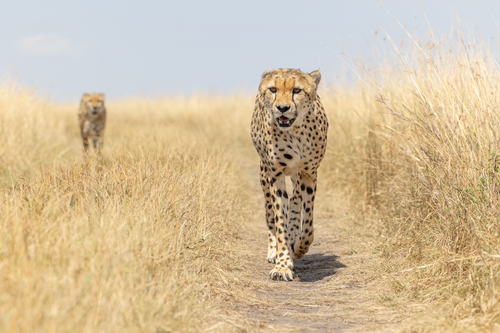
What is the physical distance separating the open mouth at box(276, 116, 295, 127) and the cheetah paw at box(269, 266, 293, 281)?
100 cm

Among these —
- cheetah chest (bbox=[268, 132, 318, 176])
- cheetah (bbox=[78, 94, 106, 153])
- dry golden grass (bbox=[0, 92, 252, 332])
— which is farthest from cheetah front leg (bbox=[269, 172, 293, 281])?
cheetah (bbox=[78, 94, 106, 153])

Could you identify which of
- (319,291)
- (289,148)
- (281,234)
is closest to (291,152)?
(289,148)

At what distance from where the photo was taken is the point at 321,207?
6355 millimetres

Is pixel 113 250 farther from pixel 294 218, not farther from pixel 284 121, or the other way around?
pixel 294 218

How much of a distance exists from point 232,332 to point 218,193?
2.61 metres

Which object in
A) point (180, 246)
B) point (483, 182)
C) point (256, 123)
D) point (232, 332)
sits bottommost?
point (232, 332)

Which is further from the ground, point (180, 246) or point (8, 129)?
point (8, 129)

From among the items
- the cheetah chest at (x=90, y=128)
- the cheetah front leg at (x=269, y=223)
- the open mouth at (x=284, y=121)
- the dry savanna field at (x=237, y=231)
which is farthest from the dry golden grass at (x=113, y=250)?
the cheetah chest at (x=90, y=128)

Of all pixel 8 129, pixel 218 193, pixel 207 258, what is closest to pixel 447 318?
pixel 207 258

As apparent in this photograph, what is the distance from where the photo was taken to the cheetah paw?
381 centimetres

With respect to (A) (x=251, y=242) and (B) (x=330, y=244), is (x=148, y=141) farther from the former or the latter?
(B) (x=330, y=244)

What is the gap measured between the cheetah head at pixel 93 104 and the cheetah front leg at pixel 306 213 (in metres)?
6.22

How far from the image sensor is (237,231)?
5.06m

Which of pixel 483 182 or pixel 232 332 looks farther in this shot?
pixel 483 182
